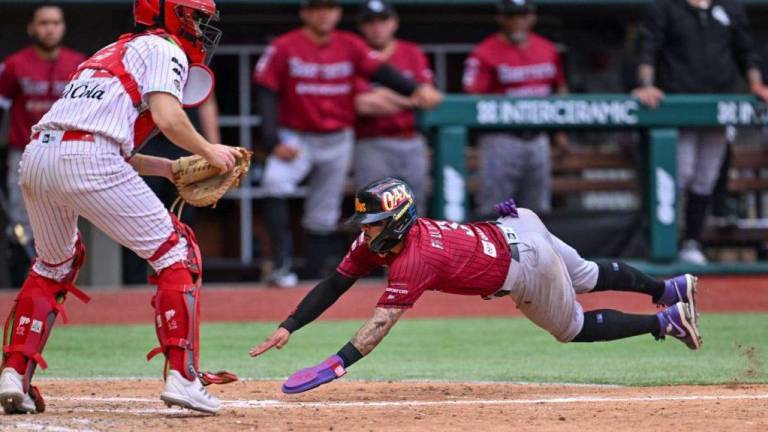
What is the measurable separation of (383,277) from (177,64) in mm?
7101

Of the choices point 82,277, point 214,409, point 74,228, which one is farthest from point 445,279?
point 82,277

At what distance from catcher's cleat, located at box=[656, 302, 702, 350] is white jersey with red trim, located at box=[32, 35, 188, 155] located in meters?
2.39

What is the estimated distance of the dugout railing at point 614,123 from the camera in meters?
10.5

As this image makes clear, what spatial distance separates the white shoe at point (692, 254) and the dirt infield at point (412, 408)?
16.2ft

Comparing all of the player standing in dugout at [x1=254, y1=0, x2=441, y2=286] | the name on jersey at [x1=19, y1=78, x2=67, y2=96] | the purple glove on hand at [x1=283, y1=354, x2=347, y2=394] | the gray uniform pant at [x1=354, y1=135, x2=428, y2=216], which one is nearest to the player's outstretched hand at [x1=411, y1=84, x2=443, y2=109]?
the player standing in dugout at [x1=254, y1=0, x2=441, y2=286]

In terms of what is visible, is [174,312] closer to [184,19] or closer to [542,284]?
[184,19]

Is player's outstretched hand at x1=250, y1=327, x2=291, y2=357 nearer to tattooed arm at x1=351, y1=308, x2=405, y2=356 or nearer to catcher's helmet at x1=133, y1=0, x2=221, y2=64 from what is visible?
tattooed arm at x1=351, y1=308, x2=405, y2=356

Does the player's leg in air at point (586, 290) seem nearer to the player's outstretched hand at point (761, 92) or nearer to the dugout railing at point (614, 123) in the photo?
the dugout railing at point (614, 123)

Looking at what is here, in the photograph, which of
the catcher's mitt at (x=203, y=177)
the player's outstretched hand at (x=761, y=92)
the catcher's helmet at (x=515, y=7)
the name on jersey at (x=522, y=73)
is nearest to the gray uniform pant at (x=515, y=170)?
the name on jersey at (x=522, y=73)

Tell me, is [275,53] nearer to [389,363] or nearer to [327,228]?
[327,228]

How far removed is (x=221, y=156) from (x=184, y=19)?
547mm

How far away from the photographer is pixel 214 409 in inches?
200

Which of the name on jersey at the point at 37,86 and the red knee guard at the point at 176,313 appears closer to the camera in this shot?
the red knee guard at the point at 176,313

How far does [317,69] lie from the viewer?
1037 cm
